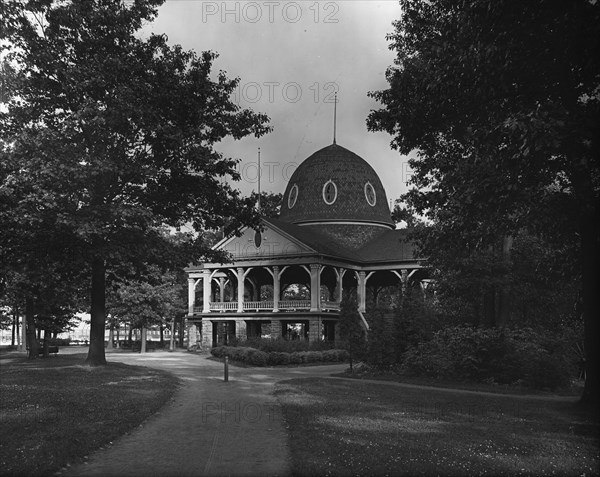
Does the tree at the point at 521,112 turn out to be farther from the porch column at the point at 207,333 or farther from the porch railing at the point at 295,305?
the porch column at the point at 207,333

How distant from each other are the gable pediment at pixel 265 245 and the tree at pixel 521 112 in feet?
89.1

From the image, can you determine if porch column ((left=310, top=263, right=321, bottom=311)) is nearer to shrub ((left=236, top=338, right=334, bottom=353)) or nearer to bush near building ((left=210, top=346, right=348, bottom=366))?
shrub ((left=236, top=338, right=334, bottom=353))

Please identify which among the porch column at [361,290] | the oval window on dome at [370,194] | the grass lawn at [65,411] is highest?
the oval window on dome at [370,194]

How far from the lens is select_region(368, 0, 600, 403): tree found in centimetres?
1248

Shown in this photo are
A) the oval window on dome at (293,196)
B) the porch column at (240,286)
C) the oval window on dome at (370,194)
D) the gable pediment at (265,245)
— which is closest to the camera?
the gable pediment at (265,245)

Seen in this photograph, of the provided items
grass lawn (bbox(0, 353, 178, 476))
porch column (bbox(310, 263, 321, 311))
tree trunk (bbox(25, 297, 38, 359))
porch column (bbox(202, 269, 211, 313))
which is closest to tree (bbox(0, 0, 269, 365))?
grass lawn (bbox(0, 353, 178, 476))

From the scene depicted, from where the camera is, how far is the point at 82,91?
2250cm

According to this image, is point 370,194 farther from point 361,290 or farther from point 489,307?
point 489,307

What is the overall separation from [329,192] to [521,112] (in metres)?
41.2

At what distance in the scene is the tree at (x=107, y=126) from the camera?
21.3 m

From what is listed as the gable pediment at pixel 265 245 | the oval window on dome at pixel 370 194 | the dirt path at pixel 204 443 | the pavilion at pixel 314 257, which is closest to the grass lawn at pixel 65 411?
the dirt path at pixel 204 443

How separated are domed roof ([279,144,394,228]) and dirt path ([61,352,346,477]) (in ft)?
121

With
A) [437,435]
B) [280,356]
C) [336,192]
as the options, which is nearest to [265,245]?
[336,192]

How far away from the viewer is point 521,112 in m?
12.9
